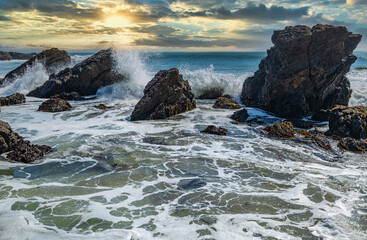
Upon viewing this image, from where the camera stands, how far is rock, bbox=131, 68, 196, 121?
41.6 feet

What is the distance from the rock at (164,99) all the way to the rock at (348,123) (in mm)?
6716

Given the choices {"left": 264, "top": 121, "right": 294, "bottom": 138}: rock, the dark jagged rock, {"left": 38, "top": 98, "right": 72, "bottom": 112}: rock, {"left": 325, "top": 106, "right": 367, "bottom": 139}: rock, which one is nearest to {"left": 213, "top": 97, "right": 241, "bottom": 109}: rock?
{"left": 264, "top": 121, "right": 294, "bottom": 138}: rock

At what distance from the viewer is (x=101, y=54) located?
64.4 ft

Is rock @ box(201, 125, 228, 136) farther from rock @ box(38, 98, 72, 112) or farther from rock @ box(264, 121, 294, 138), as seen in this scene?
rock @ box(38, 98, 72, 112)

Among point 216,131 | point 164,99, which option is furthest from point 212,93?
point 216,131

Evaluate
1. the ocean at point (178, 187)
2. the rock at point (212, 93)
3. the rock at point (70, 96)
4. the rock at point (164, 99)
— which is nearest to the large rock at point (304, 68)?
the ocean at point (178, 187)

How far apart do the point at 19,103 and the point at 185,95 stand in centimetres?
962

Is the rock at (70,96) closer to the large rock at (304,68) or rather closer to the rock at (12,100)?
the rock at (12,100)

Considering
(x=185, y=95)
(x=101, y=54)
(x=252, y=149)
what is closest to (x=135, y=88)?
(x=101, y=54)

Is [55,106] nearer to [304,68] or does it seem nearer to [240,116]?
[240,116]

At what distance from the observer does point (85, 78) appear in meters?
18.7

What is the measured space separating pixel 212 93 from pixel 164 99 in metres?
6.83

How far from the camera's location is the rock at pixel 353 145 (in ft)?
28.4

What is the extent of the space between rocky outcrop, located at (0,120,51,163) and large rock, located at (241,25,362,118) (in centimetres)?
1024
